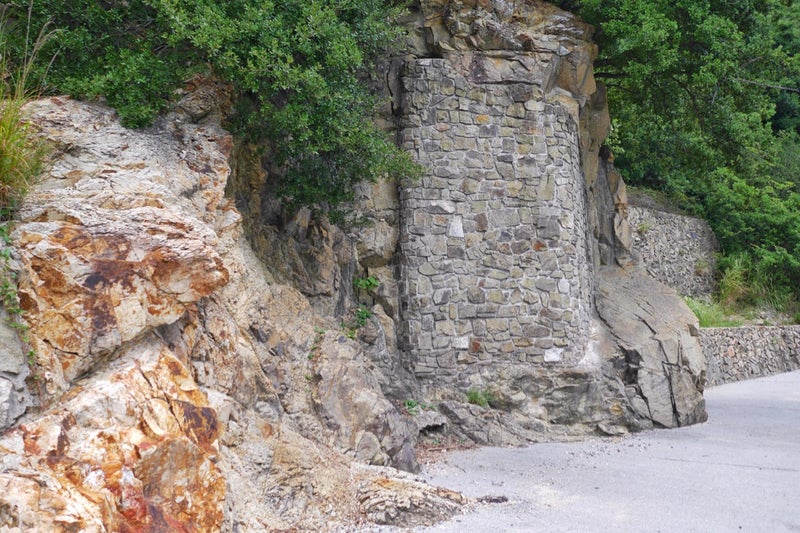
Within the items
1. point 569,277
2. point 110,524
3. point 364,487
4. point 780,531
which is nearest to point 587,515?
point 780,531

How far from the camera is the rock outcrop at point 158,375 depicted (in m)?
3.28

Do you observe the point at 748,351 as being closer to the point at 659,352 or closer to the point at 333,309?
the point at 659,352

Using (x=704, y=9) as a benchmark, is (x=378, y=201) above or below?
below

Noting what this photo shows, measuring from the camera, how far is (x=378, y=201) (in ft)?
28.3

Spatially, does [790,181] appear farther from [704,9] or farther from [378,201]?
[378,201]

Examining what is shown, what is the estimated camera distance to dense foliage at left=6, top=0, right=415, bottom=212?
5156mm

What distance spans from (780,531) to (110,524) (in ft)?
13.9

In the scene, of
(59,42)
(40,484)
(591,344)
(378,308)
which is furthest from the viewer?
(591,344)

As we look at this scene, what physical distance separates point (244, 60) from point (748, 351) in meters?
14.3

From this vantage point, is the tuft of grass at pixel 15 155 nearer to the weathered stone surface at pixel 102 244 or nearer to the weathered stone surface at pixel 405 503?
the weathered stone surface at pixel 102 244

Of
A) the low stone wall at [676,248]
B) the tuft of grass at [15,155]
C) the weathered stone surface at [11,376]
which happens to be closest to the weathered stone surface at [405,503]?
the weathered stone surface at [11,376]

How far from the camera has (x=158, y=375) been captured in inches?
150

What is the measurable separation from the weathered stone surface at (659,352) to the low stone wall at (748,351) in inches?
196

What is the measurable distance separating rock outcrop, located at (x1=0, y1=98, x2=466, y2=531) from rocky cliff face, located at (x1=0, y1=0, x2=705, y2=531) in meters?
0.01
